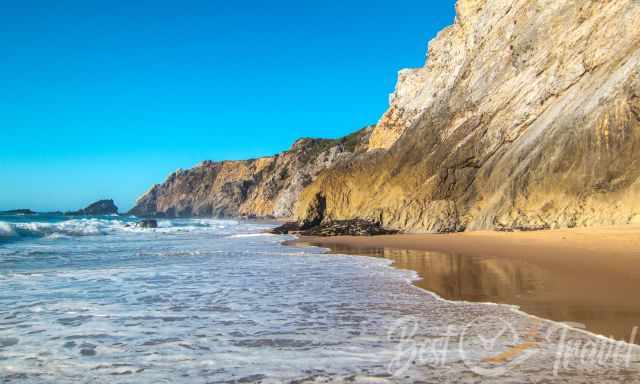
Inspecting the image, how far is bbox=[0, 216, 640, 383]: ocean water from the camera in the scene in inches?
182

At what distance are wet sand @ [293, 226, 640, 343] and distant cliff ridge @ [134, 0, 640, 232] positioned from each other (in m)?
2.41

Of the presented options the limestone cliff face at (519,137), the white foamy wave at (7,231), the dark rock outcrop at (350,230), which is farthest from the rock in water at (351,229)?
the white foamy wave at (7,231)

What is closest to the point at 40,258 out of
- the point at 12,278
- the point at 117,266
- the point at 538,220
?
the point at 117,266

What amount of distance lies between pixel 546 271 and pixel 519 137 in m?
15.0

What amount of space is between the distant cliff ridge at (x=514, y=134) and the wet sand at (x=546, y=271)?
2409 millimetres

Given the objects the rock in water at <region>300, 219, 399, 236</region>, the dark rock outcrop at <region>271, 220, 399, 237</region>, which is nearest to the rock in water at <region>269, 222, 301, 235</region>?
the dark rock outcrop at <region>271, 220, 399, 237</region>

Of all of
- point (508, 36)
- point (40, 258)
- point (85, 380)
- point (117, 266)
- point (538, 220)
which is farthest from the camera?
point (508, 36)

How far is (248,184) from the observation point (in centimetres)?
11875

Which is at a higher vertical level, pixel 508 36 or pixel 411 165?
pixel 508 36

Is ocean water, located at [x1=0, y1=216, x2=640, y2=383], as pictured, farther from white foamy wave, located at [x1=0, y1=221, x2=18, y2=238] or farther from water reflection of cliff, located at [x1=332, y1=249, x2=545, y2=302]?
white foamy wave, located at [x1=0, y1=221, x2=18, y2=238]

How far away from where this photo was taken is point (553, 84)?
24.2 meters

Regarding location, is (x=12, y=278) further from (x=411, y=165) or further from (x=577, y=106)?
(x=411, y=165)

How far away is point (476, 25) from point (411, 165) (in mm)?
11370

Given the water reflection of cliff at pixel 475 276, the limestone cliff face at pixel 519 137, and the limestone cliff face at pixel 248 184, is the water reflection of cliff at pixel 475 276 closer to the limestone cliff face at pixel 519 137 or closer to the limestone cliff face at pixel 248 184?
the limestone cliff face at pixel 519 137
